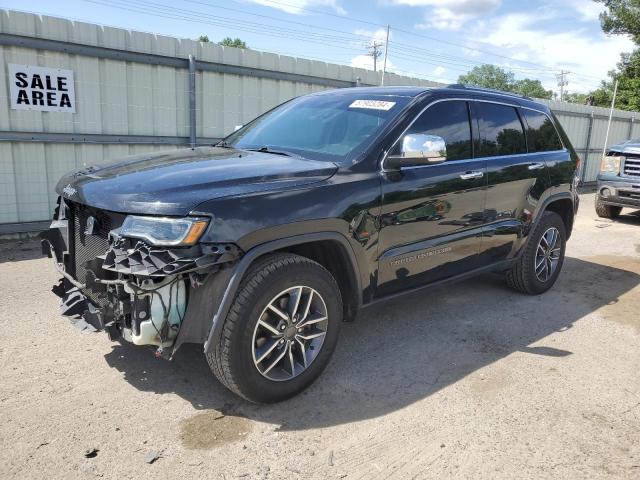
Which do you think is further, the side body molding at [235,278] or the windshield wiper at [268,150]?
the windshield wiper at [268,150]

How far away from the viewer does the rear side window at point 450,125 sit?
386 cm

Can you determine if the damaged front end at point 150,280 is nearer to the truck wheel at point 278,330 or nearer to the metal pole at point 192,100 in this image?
the truck wheel at point 278,330

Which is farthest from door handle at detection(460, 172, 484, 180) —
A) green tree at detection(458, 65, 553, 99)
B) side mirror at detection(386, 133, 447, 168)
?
green tree at detection(458, 65, 553, 99)

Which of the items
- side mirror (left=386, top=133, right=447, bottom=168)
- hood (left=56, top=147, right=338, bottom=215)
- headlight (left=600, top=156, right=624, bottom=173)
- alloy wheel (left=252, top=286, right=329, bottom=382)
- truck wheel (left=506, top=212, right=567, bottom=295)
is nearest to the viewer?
hood (left=56, top=147, right=338, bottom=215)

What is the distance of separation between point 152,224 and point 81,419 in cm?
121

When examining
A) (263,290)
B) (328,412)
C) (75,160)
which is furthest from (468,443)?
(75,160)

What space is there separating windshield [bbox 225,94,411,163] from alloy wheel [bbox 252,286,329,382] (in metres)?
0.95

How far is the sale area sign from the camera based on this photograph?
6730 millimetres

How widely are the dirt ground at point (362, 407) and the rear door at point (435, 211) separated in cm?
64

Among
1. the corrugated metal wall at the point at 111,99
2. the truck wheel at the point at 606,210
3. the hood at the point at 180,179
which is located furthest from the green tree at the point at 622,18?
the hood at the point at 180,179

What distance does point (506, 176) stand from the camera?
4.55 m

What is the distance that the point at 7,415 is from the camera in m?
2.94

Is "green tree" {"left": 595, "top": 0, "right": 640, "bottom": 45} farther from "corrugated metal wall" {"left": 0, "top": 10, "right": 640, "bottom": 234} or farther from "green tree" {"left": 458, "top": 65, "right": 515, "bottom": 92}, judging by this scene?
"green tree" {"left": 458, "top": 65, "right": 515, "bottom": 92}

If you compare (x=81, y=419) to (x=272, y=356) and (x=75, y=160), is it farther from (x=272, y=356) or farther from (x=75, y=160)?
(x=75, y=160)
